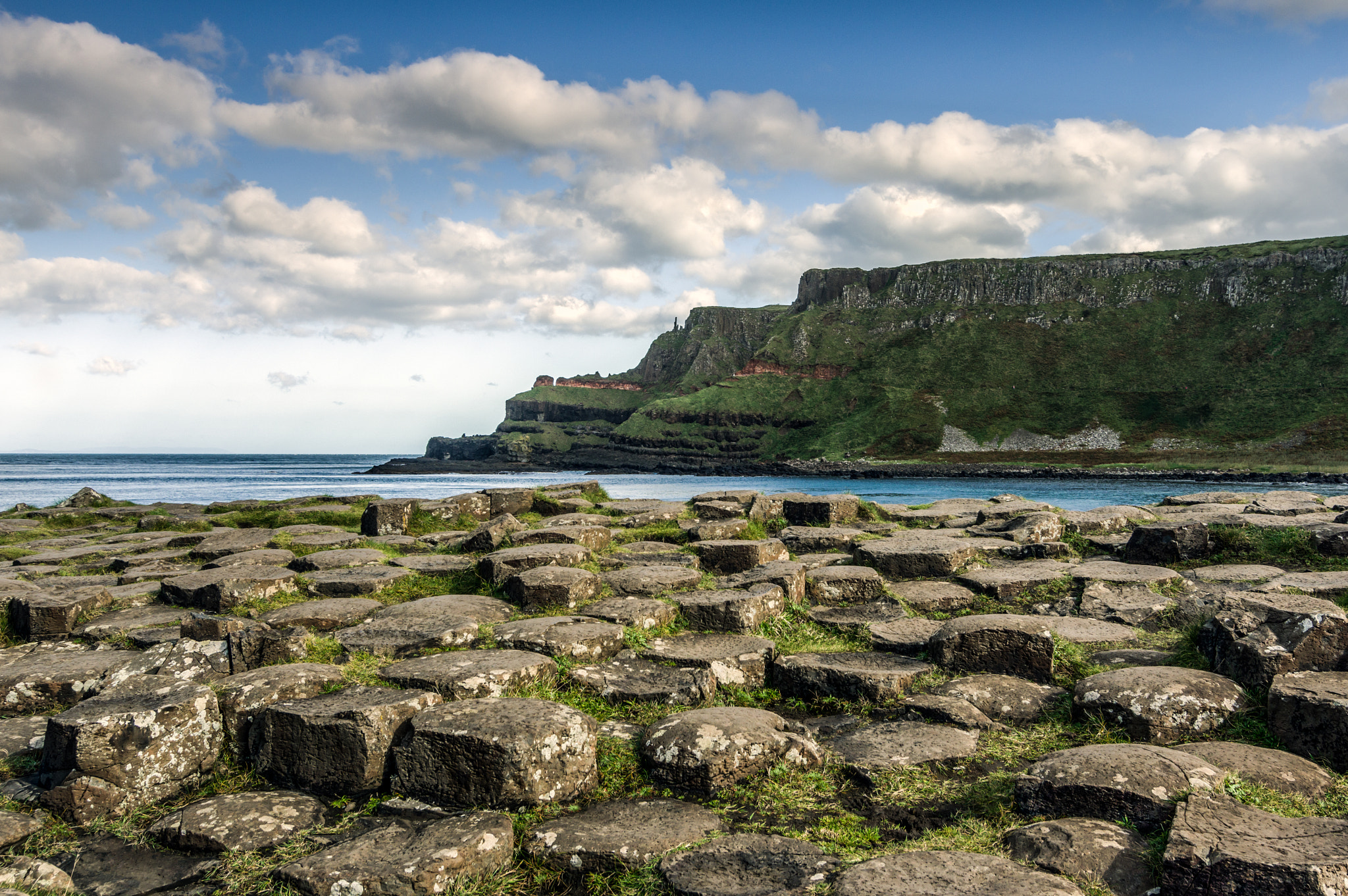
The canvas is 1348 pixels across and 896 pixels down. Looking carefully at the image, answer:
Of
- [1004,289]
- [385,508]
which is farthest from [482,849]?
[1004,289]

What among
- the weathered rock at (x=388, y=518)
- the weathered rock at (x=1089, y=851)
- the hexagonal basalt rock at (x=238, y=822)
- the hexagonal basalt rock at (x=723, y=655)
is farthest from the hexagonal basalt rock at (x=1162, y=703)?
the weathered rock at (x=388, y=518)

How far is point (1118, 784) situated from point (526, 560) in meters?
4.35

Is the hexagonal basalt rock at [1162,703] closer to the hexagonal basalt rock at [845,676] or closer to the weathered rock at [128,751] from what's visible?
the hexagonal basalt rock at [845,676]

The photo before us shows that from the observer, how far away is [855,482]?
2931 inches

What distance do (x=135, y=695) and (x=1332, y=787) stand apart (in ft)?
17.8

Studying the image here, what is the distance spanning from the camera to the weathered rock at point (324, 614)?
5117 mm

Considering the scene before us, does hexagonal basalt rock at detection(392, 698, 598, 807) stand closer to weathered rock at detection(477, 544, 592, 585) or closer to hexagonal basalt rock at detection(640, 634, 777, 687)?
hexagonal basalt rock at detection(640, 634, 777, 687)

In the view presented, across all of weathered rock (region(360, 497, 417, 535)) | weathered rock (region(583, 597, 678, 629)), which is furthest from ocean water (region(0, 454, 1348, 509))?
weathered rock (region(583, 597, 678, 629))

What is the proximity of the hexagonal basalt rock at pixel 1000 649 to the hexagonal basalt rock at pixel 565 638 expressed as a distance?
6.68 ft

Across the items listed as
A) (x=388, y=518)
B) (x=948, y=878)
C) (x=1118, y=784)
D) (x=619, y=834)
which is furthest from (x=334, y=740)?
(x=388, y=518)

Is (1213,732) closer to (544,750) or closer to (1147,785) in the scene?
(1147,785)

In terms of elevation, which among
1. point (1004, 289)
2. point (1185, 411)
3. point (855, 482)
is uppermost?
point (1004, 289)

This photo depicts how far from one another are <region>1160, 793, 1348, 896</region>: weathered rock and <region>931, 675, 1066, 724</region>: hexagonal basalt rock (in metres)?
1.33

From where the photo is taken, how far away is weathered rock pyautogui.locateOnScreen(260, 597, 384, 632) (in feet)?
16.8
